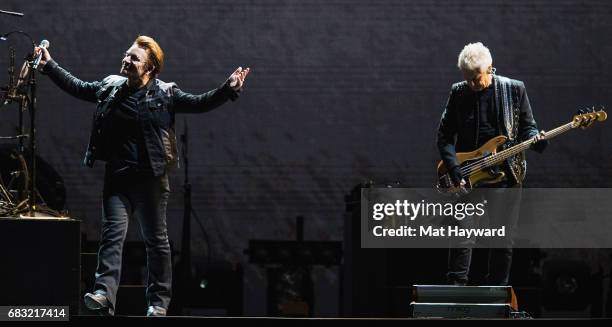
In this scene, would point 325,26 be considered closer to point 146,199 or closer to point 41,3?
point 41,3

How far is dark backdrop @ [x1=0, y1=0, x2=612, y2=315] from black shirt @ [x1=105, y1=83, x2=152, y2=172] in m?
3.84

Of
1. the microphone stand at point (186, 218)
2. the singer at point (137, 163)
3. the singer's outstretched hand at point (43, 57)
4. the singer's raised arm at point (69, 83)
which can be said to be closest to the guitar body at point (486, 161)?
the singer at point (137, 163)

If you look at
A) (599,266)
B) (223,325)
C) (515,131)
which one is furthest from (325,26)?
(223,325)

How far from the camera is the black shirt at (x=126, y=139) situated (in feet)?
14.8

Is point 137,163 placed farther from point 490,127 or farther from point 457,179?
point 490,127

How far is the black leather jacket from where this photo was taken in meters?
4.52

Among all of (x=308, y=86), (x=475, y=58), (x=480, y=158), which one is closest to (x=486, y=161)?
(x=480, y=158)

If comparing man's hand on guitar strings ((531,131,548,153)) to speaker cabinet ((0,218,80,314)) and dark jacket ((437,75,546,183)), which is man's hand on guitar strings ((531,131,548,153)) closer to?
dark jacket ((437,75,546,183))

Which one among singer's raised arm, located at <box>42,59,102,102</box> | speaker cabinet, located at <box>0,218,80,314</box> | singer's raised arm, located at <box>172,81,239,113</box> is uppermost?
singer's raised arm, located at <box>42,59,102,102</box>

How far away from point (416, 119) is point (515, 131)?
333cm

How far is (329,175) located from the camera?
8.38m

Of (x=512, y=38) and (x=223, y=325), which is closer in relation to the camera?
(x=223, y=325)

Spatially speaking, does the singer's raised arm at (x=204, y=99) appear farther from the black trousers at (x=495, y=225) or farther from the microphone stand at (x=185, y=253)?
the microphone stand at (x=185, y=253)

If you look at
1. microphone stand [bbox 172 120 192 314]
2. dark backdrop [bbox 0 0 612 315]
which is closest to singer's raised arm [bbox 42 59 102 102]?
microphone stand [bbox 172 120 192 314]
